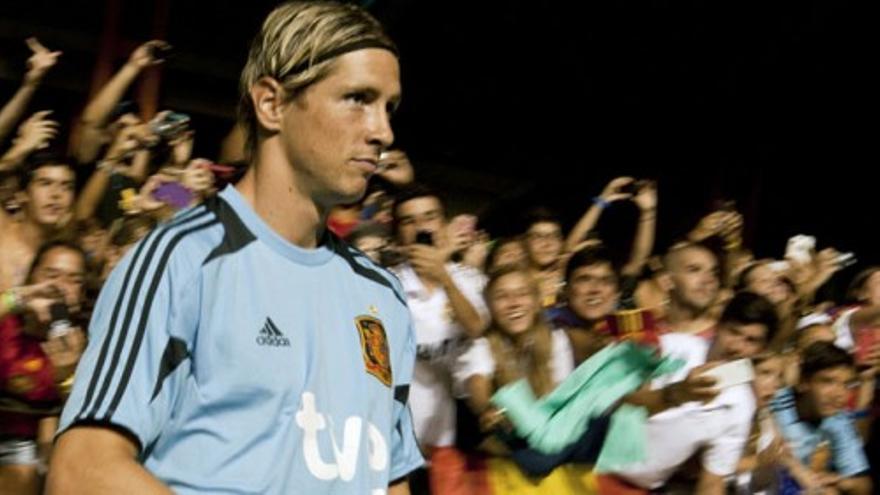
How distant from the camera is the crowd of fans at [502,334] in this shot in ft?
16.5

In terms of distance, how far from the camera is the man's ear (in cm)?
219

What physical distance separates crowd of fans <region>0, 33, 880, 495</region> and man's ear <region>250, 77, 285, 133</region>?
292 centimetres

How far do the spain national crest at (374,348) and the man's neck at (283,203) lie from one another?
0.59ft

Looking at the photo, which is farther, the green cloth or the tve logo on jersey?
the green cloth

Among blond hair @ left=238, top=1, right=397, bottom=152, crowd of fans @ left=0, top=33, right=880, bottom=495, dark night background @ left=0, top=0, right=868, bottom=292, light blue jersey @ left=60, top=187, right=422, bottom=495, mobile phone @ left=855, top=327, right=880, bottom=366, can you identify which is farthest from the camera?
dark night background @ left=0, top=0, right=868, bottom=292

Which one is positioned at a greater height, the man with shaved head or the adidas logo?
the adidas logo

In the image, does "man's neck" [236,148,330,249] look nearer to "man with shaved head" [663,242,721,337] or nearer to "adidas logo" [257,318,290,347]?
"adidas logo" [257,318,290,347]

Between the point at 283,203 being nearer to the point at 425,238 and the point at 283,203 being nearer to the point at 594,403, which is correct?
the point at 594,403

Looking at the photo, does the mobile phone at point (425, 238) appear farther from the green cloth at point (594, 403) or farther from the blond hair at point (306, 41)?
the blond hair at point (306, 41)

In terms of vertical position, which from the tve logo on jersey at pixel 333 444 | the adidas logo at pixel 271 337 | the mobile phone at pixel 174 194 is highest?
the adidas logo at pixel 271 337

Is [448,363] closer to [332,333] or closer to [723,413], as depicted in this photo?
[723,413]

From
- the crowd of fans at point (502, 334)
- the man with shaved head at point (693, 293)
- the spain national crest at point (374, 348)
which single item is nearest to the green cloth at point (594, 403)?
the crowd of fans at point (502, 334)

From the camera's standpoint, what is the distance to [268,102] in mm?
2203

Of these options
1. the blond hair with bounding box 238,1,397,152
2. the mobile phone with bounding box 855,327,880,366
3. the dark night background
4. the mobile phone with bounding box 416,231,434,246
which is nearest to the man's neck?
the blond hair with bounding box 238,1,397,152
